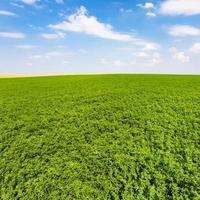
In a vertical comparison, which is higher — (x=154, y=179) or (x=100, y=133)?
(x=100, y=133)

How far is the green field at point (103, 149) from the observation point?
576 centimetres

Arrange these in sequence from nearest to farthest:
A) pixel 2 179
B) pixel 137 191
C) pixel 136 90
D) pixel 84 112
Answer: pixel 137 191, pixel 2 179, pixel 84 112, pixel 136 90

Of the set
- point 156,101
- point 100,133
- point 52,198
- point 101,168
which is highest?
point 156,101

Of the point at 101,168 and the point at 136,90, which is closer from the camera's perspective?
the point at 101,168

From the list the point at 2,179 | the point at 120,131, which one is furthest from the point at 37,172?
the point at 120,131

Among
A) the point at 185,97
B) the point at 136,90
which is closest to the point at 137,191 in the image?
the point at 185,97

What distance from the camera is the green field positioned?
18.9 ft

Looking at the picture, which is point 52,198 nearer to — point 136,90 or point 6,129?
point 6,129

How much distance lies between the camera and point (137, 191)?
561 centimetres

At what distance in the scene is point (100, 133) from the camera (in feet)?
25.3

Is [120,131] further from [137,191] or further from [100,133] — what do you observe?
[137,191]

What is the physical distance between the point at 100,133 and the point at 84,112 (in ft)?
5.99

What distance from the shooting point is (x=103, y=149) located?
22.9 feet

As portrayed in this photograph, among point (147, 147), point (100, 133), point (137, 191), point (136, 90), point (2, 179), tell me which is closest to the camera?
point (137, 191)
